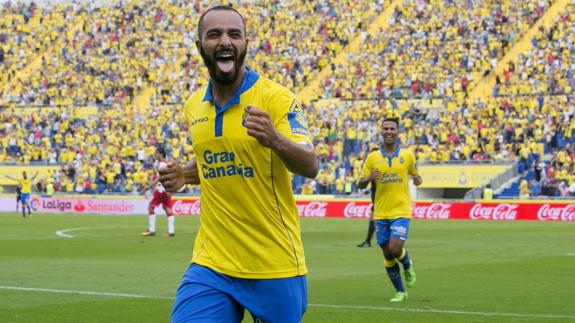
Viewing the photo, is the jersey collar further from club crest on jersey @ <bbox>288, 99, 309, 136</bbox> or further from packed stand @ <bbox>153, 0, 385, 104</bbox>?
packed stand @ <bbox>153, 0, 385, 104</bbox>

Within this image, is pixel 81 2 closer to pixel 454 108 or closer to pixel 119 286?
pixel 454 108

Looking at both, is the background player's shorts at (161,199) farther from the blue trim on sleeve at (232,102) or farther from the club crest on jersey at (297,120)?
the club crest on jersey at (297,120)

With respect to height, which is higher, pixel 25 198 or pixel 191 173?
pixel 191 173

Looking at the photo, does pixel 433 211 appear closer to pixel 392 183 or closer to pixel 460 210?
pixel 460 210

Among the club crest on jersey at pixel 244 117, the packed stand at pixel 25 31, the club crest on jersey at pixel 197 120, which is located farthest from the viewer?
the packed stand at pixel 25 31

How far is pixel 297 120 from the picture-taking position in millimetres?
6176

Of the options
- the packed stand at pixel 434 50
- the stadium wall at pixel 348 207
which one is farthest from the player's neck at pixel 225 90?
the packed stand at pixel 434 50

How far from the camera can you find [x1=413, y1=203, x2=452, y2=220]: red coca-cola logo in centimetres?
4288

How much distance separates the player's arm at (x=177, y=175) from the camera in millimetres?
6773

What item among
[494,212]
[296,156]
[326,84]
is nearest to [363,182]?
[296,156]

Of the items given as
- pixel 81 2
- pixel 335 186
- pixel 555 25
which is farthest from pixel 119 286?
pixel 81 2

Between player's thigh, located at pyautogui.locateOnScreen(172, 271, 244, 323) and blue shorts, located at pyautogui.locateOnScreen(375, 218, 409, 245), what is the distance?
29.9 feet

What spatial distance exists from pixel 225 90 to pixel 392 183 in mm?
9654

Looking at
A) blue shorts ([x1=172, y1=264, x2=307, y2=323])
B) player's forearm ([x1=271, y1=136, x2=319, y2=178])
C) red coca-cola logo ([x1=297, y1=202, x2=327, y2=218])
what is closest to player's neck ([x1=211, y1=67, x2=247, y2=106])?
player's forearm ([x1=271, y1=136, x2=319, y2=178])
